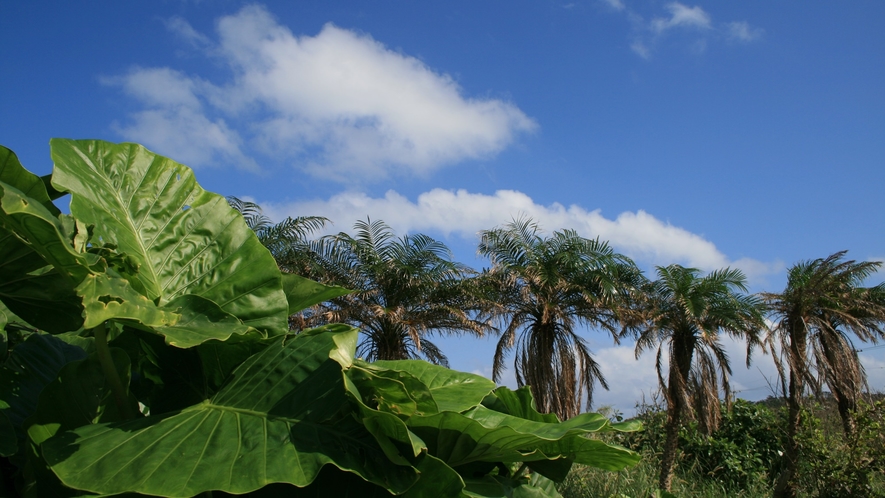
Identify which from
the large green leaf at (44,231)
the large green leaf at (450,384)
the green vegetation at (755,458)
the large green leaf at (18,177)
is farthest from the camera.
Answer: the green vegetation at (755,458)

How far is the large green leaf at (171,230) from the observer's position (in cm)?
94

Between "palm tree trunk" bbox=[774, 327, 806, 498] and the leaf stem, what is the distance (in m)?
13.6

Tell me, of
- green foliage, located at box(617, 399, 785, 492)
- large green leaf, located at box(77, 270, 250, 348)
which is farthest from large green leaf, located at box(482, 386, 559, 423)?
green foliage, located at box(617, 399, 785, 492)

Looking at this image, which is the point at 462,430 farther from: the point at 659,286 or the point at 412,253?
the point at 659,286

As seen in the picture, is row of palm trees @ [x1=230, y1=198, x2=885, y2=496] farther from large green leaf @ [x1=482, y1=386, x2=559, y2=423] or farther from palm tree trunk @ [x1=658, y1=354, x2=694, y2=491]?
large green leaf @ [x1=482, y1=386, x2=559, y2=423]

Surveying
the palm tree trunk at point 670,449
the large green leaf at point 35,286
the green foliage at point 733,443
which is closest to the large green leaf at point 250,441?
the large green leaf at point 35,286

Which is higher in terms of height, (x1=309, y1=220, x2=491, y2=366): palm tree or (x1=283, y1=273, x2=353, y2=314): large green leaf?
(x1=309, y1=220, x2=491, y2=366): palm tree

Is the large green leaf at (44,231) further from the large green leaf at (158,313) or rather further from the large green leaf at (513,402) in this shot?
the large green leaf at (513,402)

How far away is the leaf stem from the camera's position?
799 mm

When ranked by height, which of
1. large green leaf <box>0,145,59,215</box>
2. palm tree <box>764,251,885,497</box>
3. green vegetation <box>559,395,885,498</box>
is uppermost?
palm tree <box>764,251,885,497</box>

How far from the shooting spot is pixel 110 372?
2.69 feet

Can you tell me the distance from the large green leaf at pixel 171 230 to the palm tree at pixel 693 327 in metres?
15.7

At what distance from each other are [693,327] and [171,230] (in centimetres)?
1730

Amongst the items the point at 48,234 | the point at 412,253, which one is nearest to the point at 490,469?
the point at 48,234
